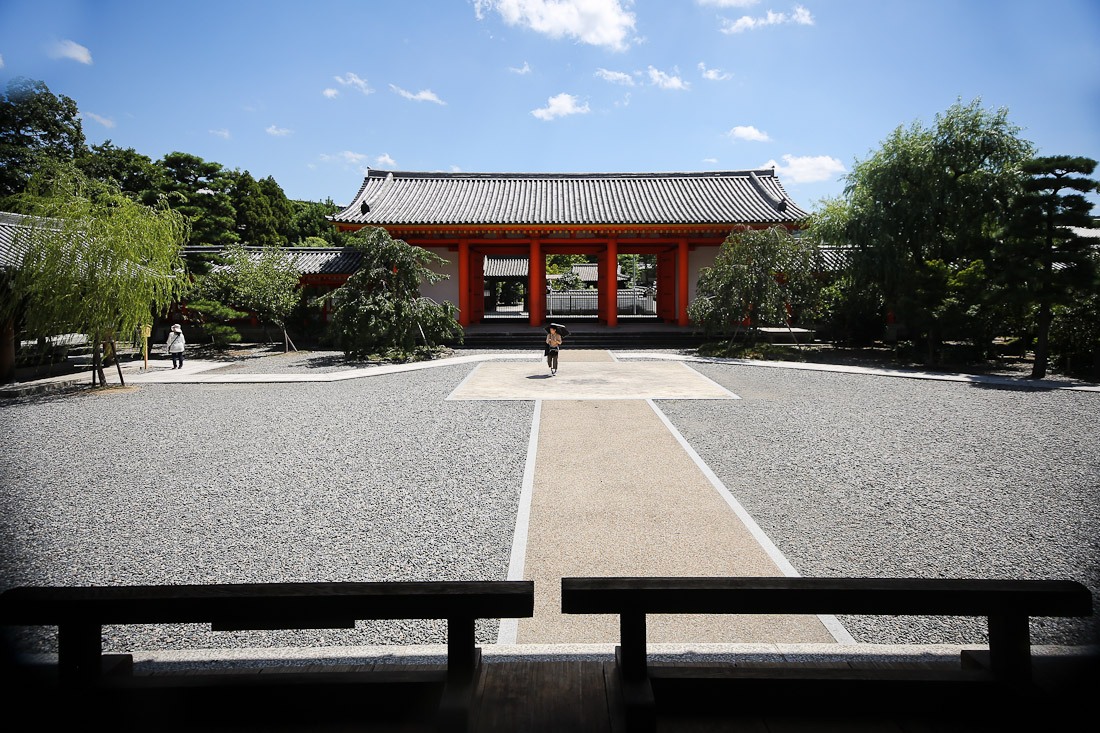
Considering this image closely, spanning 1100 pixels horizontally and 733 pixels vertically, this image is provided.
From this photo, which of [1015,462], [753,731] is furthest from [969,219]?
[753,731]

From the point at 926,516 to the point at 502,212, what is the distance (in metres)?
18.0

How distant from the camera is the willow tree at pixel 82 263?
10609 millimetres

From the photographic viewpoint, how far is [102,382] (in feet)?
38.8

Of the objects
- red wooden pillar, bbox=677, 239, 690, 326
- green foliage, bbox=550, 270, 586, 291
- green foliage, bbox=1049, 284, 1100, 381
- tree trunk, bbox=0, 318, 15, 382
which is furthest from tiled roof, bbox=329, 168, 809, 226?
green foliage, bbox=550, 270, 586, 291

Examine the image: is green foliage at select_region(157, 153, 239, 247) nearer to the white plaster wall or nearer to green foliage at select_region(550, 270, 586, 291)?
the white plaster wall

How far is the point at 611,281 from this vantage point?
2141 centimetres

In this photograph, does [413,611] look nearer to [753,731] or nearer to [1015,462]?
[753,731]

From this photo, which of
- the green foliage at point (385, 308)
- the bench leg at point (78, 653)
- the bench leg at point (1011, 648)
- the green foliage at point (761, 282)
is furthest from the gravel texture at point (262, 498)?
the green foliage at point (761, 282)

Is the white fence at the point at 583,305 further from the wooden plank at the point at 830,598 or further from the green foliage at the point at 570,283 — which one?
the wooden plank at the point at 830,598

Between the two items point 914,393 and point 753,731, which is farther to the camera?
point 914,393

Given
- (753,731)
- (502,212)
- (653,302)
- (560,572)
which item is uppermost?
(502,212)

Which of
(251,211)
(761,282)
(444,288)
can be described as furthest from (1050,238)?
(251,211)

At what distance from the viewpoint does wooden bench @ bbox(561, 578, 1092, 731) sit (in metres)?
1.83

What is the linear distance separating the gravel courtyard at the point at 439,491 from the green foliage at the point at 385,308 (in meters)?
5.86
